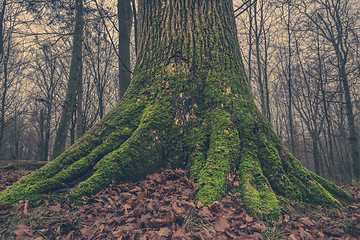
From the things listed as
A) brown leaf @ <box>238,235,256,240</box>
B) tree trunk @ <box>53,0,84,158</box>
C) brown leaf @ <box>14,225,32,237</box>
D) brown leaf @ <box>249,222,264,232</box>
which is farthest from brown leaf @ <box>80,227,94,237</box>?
tree trunk @ <box>53,0,84,158</box>

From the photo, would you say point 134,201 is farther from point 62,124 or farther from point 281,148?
point 62,124

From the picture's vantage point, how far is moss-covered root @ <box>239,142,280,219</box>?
2154 mm

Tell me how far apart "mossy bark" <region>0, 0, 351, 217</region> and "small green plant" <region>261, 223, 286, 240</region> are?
6.6 inches

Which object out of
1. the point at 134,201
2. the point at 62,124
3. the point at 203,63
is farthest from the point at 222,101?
the point at 62,124

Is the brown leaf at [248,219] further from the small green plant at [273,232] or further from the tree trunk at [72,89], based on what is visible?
the tree trunk at [72,89]

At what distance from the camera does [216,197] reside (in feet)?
7.38

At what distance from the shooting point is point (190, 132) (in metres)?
3.01

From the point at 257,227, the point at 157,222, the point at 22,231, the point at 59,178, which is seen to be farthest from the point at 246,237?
the point at 59,178

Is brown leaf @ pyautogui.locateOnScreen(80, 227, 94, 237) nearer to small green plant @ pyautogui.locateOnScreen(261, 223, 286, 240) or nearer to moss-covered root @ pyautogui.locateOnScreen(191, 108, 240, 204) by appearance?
moss-covered root @ pyautogui.locateOnScreen(191, 108, 240, 204)

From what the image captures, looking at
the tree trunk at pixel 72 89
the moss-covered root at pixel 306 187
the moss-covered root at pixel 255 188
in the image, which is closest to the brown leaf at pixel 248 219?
the moss-covered root at pixel 255 188

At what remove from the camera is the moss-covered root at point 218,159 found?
7.57ft

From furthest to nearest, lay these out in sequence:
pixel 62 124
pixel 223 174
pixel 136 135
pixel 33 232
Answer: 1. pixel 62 124
2. pixel 136 135
3. pixel 223 174
4. pixel 33 232

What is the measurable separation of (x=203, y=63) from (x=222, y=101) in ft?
2.44

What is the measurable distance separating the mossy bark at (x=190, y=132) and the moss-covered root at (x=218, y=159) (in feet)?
0.04
